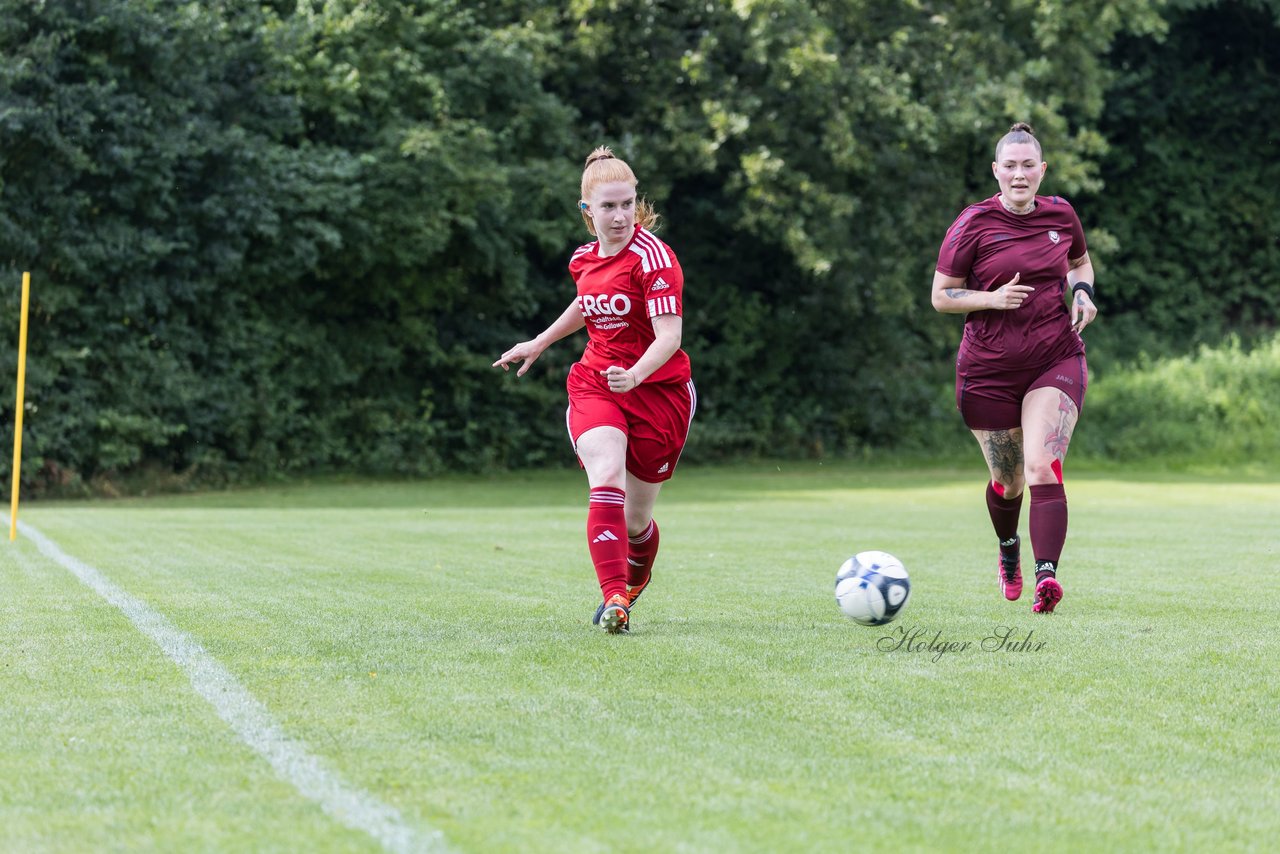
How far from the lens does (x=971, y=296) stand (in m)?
7.72

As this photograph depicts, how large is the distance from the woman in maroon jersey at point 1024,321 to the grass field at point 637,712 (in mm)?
747

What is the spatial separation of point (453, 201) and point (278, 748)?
21794 mm

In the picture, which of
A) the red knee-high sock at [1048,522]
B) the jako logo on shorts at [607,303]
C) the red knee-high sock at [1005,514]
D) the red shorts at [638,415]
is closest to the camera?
the jako logo on shorts at [607,303]

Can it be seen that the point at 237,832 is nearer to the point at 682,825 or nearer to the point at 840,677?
the point at 682,825

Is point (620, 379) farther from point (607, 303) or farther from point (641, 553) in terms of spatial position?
point (641, 553)

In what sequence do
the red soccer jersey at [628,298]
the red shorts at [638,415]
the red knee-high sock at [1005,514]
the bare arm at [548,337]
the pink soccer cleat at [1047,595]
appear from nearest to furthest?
the red soccer jersey at [628,298] → the red shorts at [638,415] → the bare arm at [548,337] → the pink soccer cleat at [1047,595] → the red knee-high sock at [1005,514]

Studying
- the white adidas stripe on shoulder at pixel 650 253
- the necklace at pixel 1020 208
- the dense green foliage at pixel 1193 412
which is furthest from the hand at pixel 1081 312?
the dense green foliage at pixel 1193 412

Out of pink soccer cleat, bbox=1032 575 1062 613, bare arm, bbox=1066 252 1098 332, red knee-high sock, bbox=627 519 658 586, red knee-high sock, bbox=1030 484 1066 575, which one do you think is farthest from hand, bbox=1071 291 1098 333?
red knee-high sock, bbox=627 519 658 586

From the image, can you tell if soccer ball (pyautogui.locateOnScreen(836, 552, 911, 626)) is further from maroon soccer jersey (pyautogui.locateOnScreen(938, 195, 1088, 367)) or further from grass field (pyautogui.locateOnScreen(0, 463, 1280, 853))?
maroon soccer jersey (pyautogui.locateOnScreen(938, 195, 1088, 367))

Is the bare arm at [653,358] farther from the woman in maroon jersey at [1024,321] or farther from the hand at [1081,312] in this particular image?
the hand at [1081,312]

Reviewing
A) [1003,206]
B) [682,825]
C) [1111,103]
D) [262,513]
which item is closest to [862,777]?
[682,825]

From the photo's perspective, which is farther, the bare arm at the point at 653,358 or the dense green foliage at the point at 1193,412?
the dense green foliage at the point at 1193,412

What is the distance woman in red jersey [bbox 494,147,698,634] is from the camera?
677cm

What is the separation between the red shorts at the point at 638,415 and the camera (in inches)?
276
